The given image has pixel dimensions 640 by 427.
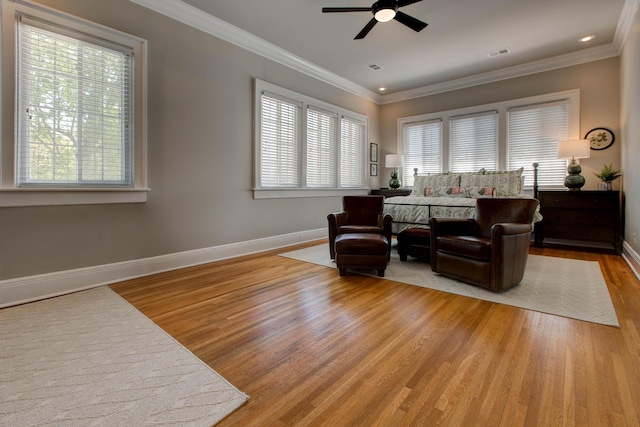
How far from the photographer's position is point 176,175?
12.0 feet

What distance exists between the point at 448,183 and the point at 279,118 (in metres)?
3.12

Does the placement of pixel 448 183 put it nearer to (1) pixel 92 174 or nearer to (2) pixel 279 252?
(2) pixel 279 252

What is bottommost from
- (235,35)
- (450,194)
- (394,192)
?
(450,194)

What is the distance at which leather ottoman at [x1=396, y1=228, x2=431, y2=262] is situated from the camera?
378 centimetres

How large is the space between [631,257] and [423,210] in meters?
2.46

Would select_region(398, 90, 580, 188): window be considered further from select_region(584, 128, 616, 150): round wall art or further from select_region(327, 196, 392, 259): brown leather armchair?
select_region(327, 196, 392, 259): brown leather armchair

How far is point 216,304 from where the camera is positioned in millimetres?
2580

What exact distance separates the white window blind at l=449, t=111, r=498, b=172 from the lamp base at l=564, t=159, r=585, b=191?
1.22m

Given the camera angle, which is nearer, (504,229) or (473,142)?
(504,229)

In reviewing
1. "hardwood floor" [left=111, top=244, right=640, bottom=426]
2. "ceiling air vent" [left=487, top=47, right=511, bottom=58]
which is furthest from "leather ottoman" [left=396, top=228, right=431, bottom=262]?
"ceiling air vent" [left=487, top=47, right=511, bottom=58]

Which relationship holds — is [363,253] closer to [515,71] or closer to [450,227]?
[450,227]

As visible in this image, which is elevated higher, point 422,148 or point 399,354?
point 422,148

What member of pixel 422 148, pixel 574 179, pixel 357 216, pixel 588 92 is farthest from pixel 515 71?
pixel 357 216

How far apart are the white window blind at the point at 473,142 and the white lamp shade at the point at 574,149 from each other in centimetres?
117
